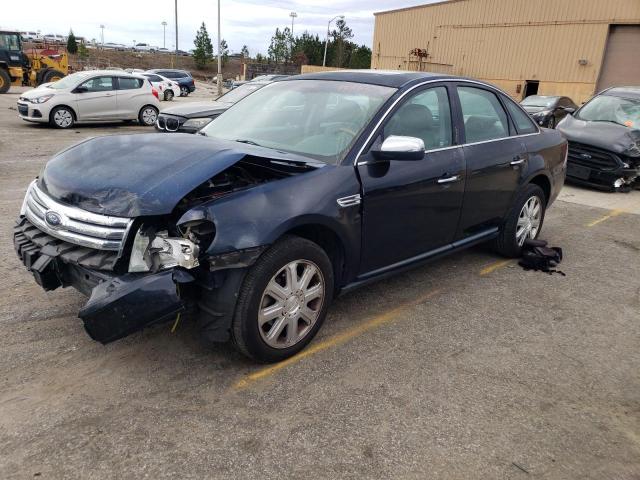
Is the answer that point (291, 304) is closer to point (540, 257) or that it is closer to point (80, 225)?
point (80, 225)

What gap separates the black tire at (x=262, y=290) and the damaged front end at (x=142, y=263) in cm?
6

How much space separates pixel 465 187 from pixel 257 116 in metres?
1.78

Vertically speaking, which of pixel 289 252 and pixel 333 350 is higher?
pixel 289 252

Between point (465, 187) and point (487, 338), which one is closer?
point (487, 338)

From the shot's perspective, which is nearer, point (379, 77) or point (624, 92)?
point (379, 77)

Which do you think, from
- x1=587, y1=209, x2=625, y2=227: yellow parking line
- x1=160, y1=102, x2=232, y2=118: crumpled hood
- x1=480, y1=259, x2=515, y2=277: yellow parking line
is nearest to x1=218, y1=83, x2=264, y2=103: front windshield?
x1=160, y1=102, x2=232, y2=118: crumpled hood

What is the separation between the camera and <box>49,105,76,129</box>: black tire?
14.2m

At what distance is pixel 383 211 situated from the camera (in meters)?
3.65

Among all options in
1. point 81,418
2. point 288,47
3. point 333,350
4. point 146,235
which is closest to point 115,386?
point 81,418

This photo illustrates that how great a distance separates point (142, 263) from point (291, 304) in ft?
2.99

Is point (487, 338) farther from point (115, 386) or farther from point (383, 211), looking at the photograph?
point (115, 386)

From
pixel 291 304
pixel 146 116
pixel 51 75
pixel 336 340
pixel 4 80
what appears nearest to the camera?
pixel 291 304

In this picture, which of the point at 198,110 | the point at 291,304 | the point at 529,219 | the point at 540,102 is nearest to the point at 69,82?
the point at 198,110

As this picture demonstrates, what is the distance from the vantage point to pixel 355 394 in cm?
302
